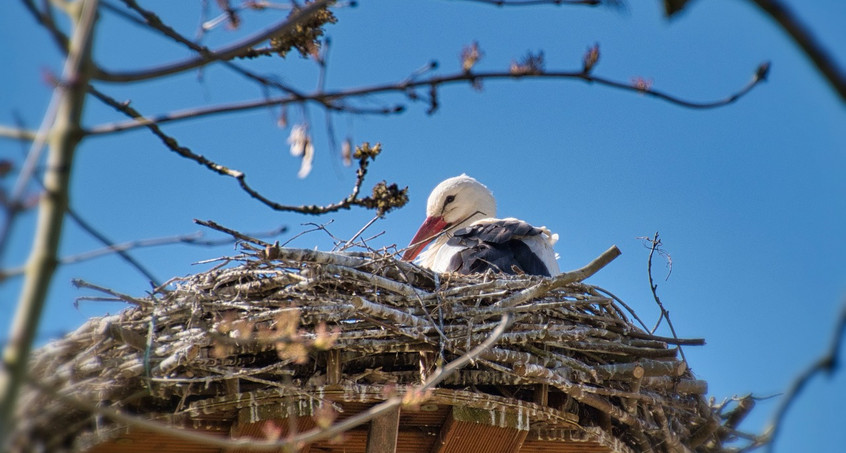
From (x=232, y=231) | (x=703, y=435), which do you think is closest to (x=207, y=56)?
(x=232, y=231)

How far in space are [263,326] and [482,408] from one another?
90cm

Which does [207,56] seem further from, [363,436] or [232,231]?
[363,436]

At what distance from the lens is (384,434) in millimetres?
3680

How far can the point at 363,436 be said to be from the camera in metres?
3.86

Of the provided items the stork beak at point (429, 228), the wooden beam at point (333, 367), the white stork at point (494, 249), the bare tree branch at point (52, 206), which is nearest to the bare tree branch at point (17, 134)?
the bare tree branch at point (52, 206)

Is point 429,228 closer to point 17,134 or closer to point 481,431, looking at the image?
point 481,431

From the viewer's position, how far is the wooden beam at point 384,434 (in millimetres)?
3676

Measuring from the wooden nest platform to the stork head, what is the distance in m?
2.38

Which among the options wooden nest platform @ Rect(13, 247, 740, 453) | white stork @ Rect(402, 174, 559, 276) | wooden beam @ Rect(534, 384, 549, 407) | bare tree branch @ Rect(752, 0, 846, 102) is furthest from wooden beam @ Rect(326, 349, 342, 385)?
bare tree branch @ Rect(752, 0, 846, 102)

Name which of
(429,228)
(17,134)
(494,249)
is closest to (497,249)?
(494,249)

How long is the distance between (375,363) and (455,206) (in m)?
2.93

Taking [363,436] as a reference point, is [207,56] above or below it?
above

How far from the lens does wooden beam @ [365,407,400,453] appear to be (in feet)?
12.1

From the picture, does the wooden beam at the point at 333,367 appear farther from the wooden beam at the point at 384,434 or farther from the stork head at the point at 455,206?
the stork head at the point at 455,206
